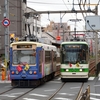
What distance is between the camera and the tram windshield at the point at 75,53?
28.7 m

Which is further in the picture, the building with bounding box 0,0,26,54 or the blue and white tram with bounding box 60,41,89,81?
the building with bounding box 0,0,26,54

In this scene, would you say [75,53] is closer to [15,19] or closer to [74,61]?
[74,61]

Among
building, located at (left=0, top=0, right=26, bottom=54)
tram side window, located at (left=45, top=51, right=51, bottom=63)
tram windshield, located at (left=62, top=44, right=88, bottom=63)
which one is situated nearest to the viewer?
tram side window, located at (left=45, top=51, right=51, bottom=63)

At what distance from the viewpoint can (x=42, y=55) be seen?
84.8 feet

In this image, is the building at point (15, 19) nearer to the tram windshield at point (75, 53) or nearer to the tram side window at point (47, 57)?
the tram side window at point (47, 57)

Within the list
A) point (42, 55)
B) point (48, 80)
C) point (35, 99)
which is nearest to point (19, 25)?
point (48, 80)

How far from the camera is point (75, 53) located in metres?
29.0

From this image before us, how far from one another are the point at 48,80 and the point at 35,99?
13247mm

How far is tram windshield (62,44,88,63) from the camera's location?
28.7 metres

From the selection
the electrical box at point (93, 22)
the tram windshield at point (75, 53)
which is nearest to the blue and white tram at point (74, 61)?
the tram windshield at point (75, 53)

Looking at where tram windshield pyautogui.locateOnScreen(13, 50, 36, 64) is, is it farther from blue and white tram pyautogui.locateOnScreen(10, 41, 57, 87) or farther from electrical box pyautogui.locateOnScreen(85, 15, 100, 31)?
electrical box pyautogui.locateOnScreen(85, 15, 100, 31)

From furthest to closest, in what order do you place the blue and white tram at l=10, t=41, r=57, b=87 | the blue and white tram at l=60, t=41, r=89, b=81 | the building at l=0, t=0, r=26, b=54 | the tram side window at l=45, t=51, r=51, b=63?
the building at l=0, t=0, r=26, b=54 < the blue and white tram at l=60, t=41, r=89, b=81 < the tram side window at l=45, t=51, r=51, b=63 < the blue and white tram at l=10, t=41, r=57, b=87

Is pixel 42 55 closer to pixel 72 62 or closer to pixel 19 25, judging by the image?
pixel 72 62

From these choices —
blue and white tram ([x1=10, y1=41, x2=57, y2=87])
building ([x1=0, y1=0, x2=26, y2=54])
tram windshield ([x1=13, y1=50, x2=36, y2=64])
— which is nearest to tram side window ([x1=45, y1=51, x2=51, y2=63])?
blue and white tram ([x1=10, y1=41, x2=57, y2=87])
